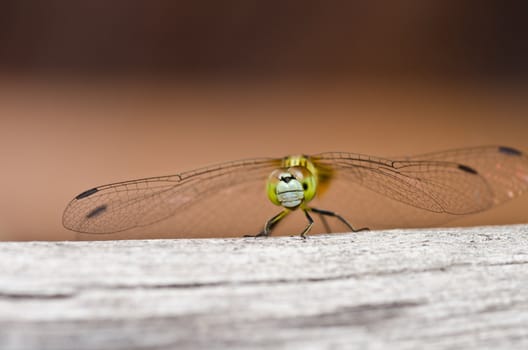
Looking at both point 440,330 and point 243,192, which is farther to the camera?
point 243,192

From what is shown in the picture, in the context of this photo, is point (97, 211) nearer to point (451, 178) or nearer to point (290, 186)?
point (290, 186)

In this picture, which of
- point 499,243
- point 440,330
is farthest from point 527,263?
point 440,330

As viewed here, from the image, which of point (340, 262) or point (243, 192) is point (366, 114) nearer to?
point (243, 192)

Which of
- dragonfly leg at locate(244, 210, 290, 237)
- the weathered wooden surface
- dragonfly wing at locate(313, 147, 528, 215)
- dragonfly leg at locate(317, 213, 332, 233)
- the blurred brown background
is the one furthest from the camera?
the blurred brown background

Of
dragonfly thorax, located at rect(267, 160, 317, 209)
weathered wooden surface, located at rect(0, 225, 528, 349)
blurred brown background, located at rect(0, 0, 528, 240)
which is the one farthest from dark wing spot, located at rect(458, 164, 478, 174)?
blurred brown background, located at rect(0, 0, 528, 240)

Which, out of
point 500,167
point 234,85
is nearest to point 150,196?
point 500,167

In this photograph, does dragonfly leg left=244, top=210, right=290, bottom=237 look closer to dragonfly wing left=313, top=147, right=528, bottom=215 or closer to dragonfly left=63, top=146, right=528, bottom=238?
dragonfly left=63, top=146, right=528, bottom=238

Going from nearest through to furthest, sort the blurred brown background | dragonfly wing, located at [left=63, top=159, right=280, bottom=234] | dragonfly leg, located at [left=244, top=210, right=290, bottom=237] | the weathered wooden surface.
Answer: the weathered wooden surface → dragonfly wing, located at [left=63, top=159, right=280, bottom=234] → dragonfly leg, located at [left=244, top=210, right=290, bottom=237] → the blurred brown background

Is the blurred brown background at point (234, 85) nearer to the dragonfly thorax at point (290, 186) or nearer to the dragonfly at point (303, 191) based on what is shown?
the dragonfly at point (303, 191)
